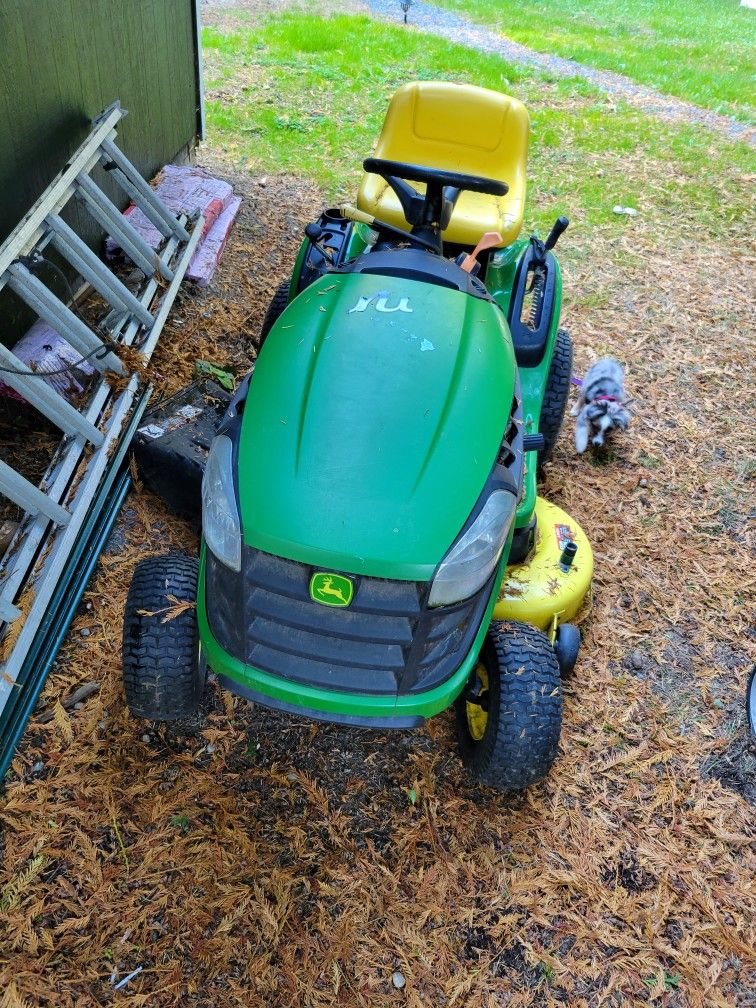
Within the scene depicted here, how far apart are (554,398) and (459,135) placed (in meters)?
1.23

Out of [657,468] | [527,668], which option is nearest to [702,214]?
[657,468]

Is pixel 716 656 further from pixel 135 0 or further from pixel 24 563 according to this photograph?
pixel 135 0

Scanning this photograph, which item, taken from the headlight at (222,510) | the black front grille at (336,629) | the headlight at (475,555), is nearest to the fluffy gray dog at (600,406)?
the headlight at (475,555)

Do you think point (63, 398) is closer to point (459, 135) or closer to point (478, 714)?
point (478, 714)

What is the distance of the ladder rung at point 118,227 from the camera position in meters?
3.15

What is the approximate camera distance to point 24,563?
7.60 ft

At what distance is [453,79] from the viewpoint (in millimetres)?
7953

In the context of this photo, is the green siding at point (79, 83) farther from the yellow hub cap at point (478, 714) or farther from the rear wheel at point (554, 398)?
the yellow hub cap at point (478, 714)

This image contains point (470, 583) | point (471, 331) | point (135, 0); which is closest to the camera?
point (470, 583)

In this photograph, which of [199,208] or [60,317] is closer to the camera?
[60,317]

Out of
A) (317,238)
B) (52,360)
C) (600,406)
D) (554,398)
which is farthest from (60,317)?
(600,406)

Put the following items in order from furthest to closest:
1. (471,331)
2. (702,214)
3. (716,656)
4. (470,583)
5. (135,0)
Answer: (702,214)
(135,0)
(716,656)
(471,331)
(470,583)

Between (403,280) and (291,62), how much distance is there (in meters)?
7.13

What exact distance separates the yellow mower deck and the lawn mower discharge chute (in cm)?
1
